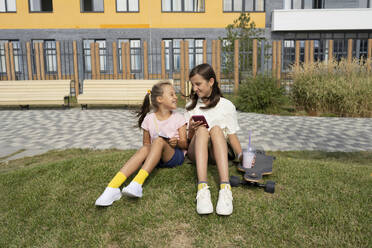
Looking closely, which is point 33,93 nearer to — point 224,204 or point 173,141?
point 173,141

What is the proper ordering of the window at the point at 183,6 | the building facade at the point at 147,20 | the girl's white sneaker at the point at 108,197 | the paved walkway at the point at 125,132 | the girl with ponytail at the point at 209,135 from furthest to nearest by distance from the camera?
the window at the point at 183,6 → the building facade at the point at 147,20 → the paved walkway at the point at 125,132 → the girl's white sneaker at the point at 108,197 → the girl with ponytail at the point at 209,135

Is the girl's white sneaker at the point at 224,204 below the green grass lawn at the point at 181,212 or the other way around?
the other way around

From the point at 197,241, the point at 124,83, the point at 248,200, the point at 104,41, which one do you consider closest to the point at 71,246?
the point at 197,241

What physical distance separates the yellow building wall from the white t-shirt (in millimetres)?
20084

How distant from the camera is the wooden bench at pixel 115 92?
38.4 ft

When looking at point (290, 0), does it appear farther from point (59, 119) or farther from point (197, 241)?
point (197, 241)

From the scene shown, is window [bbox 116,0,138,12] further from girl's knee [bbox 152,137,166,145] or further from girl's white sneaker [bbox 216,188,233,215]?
girl's white sneaker [bbox 216,188,233,215]

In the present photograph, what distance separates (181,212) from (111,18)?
21.9m

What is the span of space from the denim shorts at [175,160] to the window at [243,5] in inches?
825

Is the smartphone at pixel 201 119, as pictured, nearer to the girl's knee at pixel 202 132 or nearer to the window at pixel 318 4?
the girl's knee at pixel 202 132

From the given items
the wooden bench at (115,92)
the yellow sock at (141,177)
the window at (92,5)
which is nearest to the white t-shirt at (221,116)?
the yellow sock at (141,177)

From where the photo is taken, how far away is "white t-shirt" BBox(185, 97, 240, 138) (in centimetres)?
398

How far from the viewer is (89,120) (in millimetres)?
9422

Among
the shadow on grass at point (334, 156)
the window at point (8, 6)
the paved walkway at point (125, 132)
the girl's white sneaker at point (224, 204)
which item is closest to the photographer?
the girl's white sneaker at point (224, 204)
